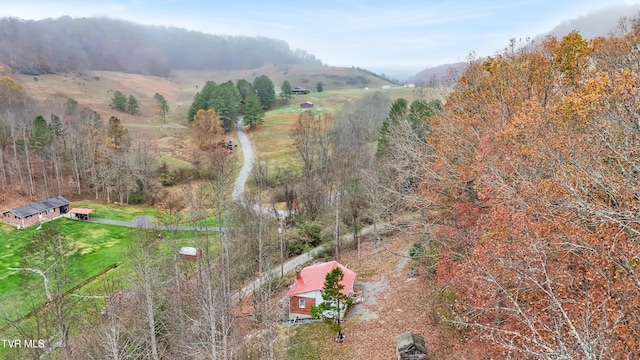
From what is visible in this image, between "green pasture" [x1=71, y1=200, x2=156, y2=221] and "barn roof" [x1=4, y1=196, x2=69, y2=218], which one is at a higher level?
"barn roof" [x1=4, y1=196, x2=69, y2=218]

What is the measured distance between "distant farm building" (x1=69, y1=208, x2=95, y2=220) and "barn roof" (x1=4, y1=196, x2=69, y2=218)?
1735 mm

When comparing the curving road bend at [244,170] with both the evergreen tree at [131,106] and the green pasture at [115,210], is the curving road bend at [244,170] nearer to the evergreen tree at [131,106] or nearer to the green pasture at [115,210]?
the green pasture at [115,210]

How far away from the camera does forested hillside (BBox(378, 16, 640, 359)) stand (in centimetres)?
859

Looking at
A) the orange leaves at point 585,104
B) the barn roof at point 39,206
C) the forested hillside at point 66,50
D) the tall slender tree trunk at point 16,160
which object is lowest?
the barn roof at point 39,206

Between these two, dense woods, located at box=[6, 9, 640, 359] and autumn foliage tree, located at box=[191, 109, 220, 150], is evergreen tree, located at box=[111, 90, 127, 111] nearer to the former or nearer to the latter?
autumn foliage tree, located at box=[191, 109, 220, 150]

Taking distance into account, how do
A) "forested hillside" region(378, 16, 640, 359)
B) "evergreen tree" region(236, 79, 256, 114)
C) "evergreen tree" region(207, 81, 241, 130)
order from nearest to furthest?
"forested hillside" region(378, 16, 640, 359) < "evergreen tree" region(207, 81, 241, 130) < "evergreen tree" region(236, 79, 256, 114)

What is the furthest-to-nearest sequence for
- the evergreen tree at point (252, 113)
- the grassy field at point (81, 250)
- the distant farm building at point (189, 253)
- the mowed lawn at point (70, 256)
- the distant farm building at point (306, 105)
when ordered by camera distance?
the distant farm building at point (306, 105) < the evergreen tree at point (252, 113) < the distant farm building at point (189, 253) < the grassy field at point (81, 250) < the mowed lawn at point (70, 256)

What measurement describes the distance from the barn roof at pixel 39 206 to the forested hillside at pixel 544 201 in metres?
42.6

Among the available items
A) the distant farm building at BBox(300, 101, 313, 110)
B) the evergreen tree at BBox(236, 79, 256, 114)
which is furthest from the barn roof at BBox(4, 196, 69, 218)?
the distant farm building at BBox(300, 101, 313, 110)

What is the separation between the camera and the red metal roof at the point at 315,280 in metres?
25.5

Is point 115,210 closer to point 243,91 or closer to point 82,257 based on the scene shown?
point 82,257

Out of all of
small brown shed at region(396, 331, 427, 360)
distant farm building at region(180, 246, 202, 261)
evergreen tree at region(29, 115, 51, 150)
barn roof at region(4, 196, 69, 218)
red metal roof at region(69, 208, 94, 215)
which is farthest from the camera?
evergreen tree at region(29, 115, 51, 150)

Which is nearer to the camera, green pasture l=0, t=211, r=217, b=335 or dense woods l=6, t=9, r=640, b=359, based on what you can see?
dense woods l=6, t=9, r=640, b=359

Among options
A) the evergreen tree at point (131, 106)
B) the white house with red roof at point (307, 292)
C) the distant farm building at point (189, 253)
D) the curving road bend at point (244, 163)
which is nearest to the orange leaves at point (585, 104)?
the white house with red roof at point (307, 292)
